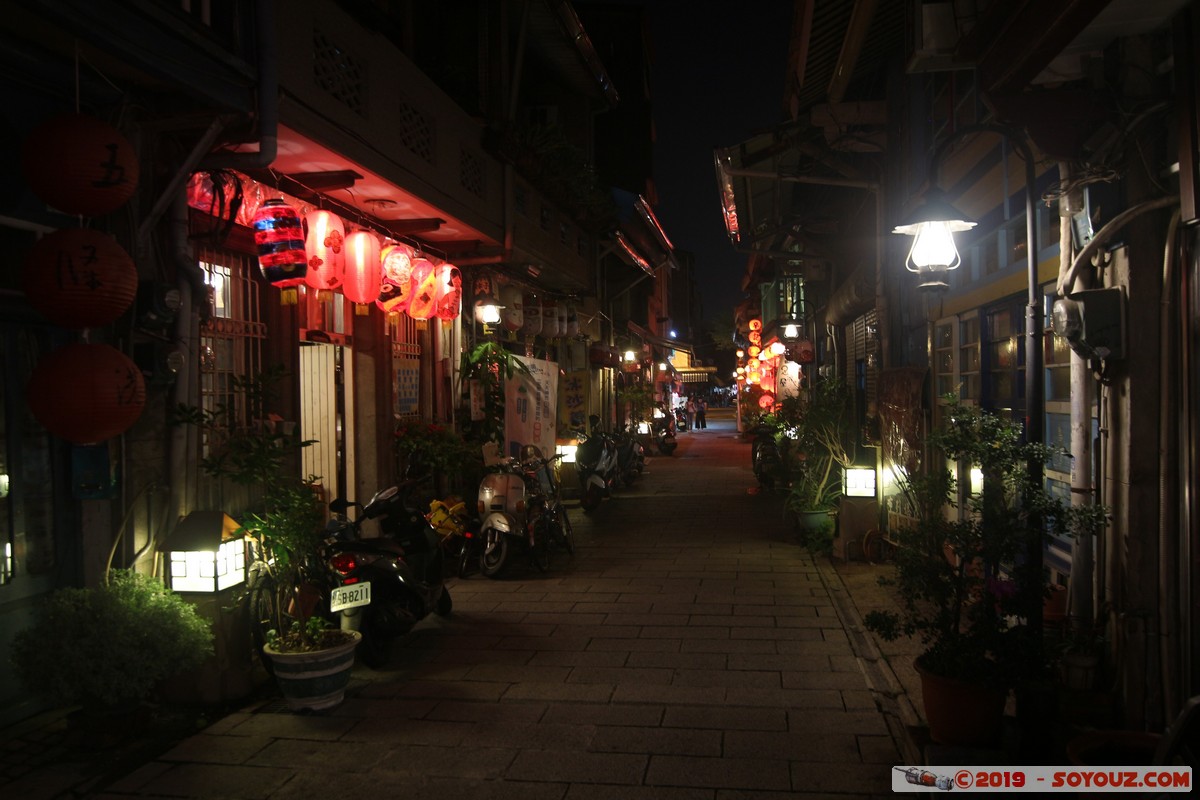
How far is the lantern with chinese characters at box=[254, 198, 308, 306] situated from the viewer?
23.1 ft

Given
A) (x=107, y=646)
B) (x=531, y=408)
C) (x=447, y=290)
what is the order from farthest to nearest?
1. (x=531, y=408)
2. (x=447, y=290)
3. (x=107, y=646)

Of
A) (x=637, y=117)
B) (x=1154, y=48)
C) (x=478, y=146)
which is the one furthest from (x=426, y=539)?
(x=637, y=117)

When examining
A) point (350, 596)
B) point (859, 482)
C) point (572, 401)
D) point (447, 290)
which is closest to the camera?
point (350, 596)

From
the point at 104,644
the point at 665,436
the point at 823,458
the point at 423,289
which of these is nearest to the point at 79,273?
the point at 104,644

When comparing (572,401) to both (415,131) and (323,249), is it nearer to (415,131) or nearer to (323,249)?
(415,131)

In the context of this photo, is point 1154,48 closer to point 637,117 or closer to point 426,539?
point 426,539

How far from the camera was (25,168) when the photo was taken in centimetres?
475

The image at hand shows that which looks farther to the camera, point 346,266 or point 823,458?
point 823,458

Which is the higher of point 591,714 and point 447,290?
point 447,290

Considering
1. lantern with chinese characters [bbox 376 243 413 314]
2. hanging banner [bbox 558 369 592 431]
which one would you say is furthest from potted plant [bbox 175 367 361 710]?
hanging banner [bbox 558 369 592 431]

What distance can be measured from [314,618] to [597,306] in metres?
16.5

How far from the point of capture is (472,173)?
11359 millimetres

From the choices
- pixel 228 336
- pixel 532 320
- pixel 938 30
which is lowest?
pixel 228 336

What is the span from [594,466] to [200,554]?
1115 cm
